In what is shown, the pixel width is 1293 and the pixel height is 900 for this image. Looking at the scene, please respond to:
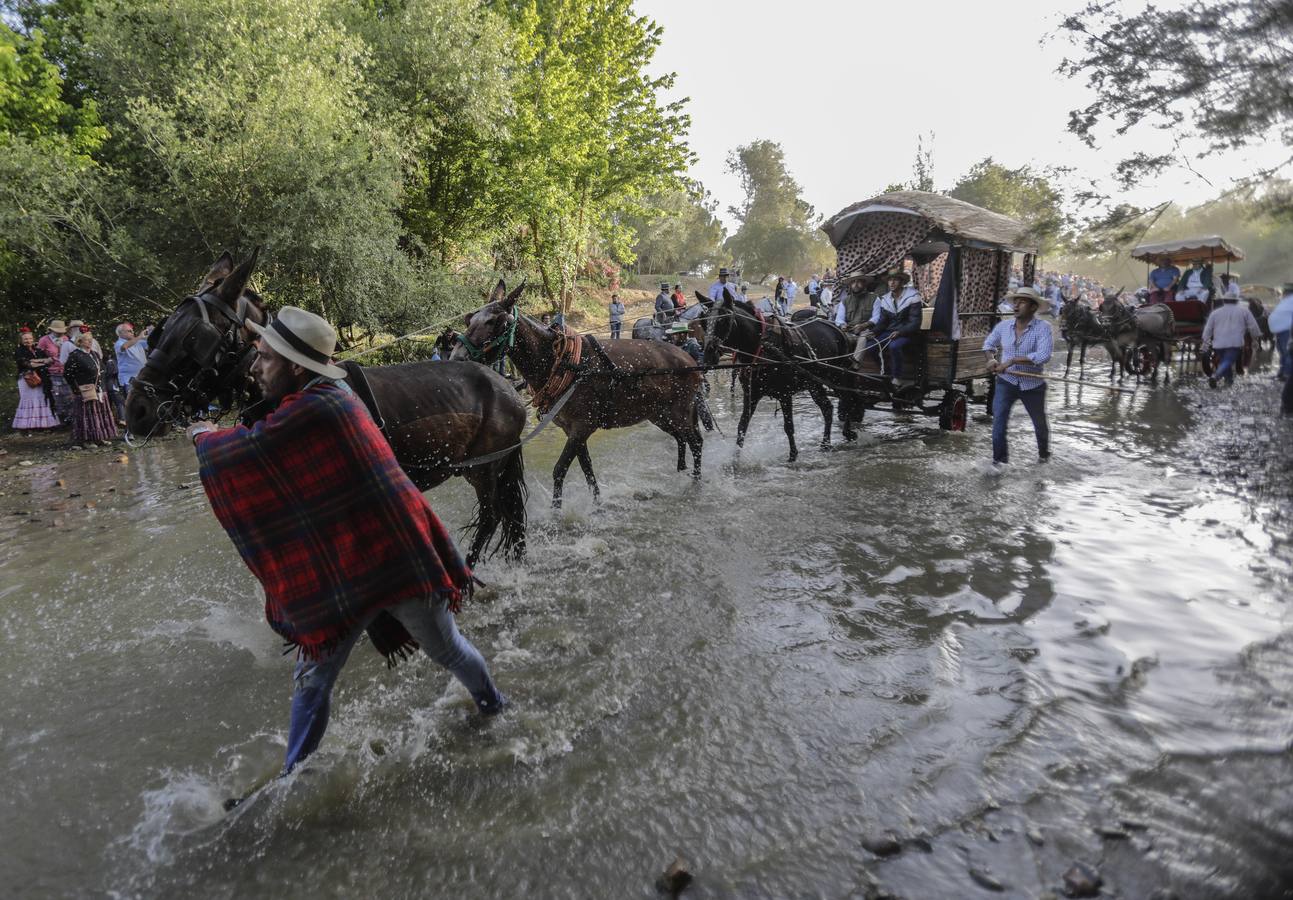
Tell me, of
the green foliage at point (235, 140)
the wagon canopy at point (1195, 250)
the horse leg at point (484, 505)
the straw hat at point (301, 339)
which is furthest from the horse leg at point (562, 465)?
the wagon canopy at point (1195, 250)

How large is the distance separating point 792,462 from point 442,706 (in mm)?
6367

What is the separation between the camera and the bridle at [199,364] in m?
3.33

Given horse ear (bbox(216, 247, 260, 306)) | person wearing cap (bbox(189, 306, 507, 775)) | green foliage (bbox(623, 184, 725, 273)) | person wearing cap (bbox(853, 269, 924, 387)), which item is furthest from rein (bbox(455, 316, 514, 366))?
green foliage (bbox(623, 184, 725, 273))

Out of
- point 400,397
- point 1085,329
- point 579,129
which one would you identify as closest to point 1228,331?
point 1085,329

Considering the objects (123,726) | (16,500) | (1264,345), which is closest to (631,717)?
(123,726)

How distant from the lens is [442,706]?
3.71 m

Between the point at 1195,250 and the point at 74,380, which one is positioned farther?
the point at 1195,250

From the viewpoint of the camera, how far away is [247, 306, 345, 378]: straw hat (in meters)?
2.57

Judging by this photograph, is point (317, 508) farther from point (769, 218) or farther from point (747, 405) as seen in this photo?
point (769, 218)

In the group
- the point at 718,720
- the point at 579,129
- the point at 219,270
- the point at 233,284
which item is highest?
the point at 579,129

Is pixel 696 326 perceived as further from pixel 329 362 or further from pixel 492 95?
pixel 492 95

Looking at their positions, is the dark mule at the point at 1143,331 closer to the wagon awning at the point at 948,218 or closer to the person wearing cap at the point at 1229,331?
the person wearing cap at the point at 1229,331

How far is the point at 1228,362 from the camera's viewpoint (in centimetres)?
1359

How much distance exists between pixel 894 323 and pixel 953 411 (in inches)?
64.2
